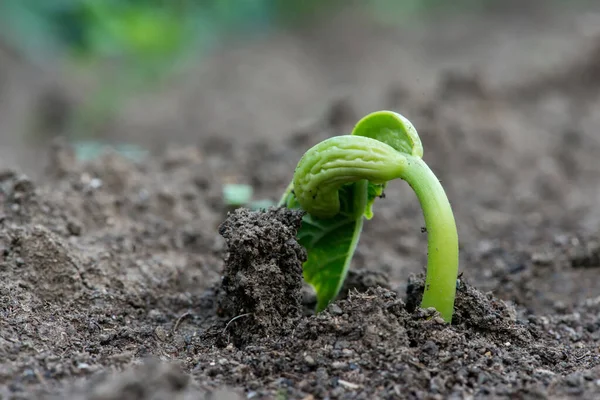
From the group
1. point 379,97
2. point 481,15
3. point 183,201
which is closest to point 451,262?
point 183,201

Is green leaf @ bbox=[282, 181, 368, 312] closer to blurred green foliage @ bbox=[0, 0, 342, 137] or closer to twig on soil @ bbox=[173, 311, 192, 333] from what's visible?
twig on soil @ bbox=[173, 311, 192, 333]

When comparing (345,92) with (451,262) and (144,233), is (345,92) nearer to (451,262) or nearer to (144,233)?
(144,233)

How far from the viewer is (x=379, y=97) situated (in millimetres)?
6926

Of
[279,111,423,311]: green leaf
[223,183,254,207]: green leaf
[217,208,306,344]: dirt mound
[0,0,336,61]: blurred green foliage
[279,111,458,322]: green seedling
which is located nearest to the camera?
[279,111,458,322]: green seedling

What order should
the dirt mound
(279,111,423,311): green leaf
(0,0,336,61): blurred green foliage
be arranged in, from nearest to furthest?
the dirt mound < (279,111,423,311): green leaf < (0,0,336,61): blurred green foliage

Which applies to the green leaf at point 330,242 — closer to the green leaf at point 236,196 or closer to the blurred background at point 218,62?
the green leaf at point 236,196

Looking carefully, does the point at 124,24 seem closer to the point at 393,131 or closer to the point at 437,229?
the point at 393,131

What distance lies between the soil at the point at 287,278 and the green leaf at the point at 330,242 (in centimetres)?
12

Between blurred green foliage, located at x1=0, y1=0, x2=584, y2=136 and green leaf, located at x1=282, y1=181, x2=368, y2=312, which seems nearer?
green leaf, located at x1=282, y1=181, x2=368, y2=312

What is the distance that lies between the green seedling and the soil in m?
0.11

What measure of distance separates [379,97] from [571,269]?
12.4 ft

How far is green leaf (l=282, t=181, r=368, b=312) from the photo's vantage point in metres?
2.59

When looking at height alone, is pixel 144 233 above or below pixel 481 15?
below

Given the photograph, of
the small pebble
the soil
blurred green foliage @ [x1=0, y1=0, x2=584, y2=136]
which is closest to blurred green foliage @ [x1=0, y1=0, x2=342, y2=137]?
blurred green foliage @ [x1=0, y1=0, x2=584, y2=136]
